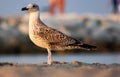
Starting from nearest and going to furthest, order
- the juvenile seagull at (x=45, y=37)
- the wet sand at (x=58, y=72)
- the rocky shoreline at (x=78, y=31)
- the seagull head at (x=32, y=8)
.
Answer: the wet sand at (x=58, y=72) → the juvenile seagull at (x=45, y=37) → the seagull head at (x=32, y=8) → the rocky shoreline at (x=78, y=31)

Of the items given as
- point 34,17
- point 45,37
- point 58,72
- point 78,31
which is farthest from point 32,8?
point 78,31

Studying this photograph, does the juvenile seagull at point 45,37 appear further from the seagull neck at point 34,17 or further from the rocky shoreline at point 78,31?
the rocky shoreline at point 78,31

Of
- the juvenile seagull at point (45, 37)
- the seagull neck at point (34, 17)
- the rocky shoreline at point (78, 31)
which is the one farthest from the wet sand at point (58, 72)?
the rocky shoreline at point (78, 31)

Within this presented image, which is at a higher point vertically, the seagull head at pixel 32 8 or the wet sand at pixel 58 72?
the seagull head at pixel 32 8

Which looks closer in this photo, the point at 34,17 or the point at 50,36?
the point at 34,17

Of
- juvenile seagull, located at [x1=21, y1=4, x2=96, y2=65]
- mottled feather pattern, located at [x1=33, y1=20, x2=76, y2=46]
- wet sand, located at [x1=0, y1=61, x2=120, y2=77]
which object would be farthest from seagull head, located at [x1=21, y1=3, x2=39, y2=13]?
→ wet sand, located at [x1=0, y1=61, x2=120, y2=77]

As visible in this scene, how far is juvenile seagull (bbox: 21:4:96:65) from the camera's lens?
1252 centimetres

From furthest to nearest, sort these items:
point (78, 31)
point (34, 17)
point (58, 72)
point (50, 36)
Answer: point (78, 31)
point (50, 36)
point (34, 17)
point (58, 72)

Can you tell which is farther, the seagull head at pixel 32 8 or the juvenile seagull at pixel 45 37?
the seagull head at pixel 32 8

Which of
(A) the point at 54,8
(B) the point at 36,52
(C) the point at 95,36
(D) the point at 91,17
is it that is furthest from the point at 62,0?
(B) the point at 36,52

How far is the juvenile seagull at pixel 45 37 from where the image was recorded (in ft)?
41.1

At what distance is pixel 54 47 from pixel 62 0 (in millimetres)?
21595

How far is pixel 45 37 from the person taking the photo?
41.4ft

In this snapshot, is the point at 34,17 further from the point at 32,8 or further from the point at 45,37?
the point at 45,37
